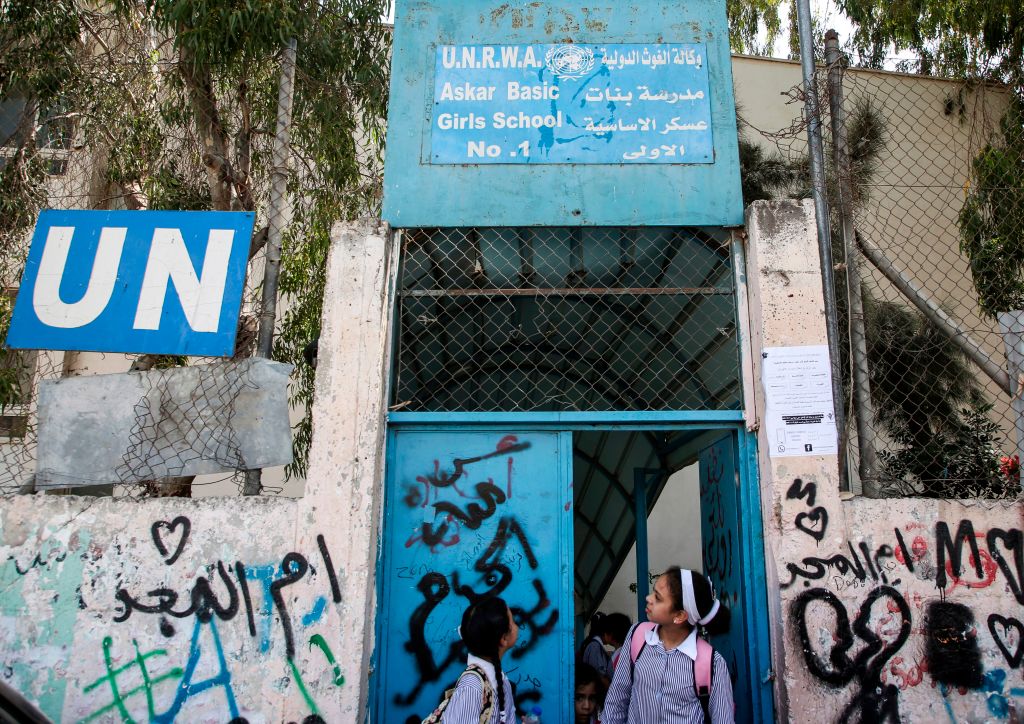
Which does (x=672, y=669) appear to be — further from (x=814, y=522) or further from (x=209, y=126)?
(x=209, y=126)

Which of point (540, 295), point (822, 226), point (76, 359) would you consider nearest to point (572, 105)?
point (540, 295)

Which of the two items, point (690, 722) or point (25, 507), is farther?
point (25, 507)

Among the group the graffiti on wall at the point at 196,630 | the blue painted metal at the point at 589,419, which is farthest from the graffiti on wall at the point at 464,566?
the graffiti on wall at the point at 196,630

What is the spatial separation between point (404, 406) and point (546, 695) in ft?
5.95

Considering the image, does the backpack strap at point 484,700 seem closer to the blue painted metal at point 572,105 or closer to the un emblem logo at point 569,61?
the blue painted metal at point 572,105

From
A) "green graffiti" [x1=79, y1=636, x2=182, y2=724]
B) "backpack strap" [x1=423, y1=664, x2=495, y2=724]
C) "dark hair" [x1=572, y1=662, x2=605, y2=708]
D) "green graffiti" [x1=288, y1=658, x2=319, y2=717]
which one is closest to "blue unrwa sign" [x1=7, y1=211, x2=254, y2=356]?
"green graffiti" [x1=79, y1=636, x2=182, y2=724]

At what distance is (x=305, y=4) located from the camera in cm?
699

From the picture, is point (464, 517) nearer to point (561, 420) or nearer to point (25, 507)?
point (561, 420)

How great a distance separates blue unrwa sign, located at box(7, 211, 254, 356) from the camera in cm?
449

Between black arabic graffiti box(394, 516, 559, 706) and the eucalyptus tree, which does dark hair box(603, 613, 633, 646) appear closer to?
black arabic graffiti box(394, 516, 559, 706)

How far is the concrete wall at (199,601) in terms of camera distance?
388 cm

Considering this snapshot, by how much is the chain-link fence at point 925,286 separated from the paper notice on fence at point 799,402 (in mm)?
242

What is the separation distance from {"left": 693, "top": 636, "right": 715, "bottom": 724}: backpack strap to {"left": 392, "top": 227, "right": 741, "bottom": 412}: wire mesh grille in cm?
155

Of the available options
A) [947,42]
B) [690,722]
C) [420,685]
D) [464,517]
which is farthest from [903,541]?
[947,42]
